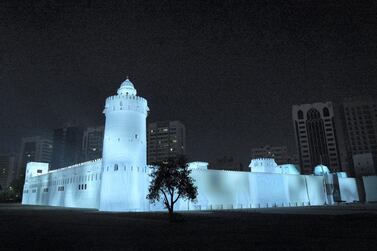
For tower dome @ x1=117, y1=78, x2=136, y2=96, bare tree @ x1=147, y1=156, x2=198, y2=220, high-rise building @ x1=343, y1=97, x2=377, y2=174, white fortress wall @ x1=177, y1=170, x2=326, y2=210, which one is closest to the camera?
bare tree @ x1=147, y1=156, x2=198, y2=220

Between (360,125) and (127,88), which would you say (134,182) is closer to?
(127,88)

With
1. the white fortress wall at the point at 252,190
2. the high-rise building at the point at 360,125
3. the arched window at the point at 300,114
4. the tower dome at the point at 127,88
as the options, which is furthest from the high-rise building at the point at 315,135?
the tower dome at the point at 127,88

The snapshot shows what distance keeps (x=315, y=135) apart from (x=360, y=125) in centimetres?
2935

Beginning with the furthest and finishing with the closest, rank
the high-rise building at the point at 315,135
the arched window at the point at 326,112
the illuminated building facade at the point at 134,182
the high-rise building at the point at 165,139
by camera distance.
A: the high-rise building at the point at 165,139, the arched window at the point at 326,112, the high-rise building at the point at 315,135, the illuminated building facade at the point at 134,182

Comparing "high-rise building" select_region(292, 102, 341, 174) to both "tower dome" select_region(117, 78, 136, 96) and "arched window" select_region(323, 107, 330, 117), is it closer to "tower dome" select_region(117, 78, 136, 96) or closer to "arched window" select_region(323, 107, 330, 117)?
"arched window" select_region(323, 107, 330, 117)

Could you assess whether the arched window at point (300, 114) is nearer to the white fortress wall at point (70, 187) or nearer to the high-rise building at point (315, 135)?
the high-rise building at point (315, 135)

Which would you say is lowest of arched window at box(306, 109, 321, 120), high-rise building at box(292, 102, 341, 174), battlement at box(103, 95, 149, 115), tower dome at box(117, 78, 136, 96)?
battlement at box(103, 95, 149, 115)

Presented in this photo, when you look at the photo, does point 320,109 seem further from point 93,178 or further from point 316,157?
point 93,178

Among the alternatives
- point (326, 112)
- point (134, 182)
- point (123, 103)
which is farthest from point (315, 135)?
point (134, 182)

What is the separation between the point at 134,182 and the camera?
43844mm

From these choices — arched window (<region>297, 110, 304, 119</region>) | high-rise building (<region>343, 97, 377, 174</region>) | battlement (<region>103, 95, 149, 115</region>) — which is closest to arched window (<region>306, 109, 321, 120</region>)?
arched window (<region>297, 110, 304, 119</region>)

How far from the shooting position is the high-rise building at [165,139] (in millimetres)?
182375

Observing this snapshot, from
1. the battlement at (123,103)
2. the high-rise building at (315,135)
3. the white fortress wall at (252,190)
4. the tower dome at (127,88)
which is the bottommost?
the white fortress wall at (252,190)

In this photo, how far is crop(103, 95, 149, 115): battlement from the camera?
45.8m
